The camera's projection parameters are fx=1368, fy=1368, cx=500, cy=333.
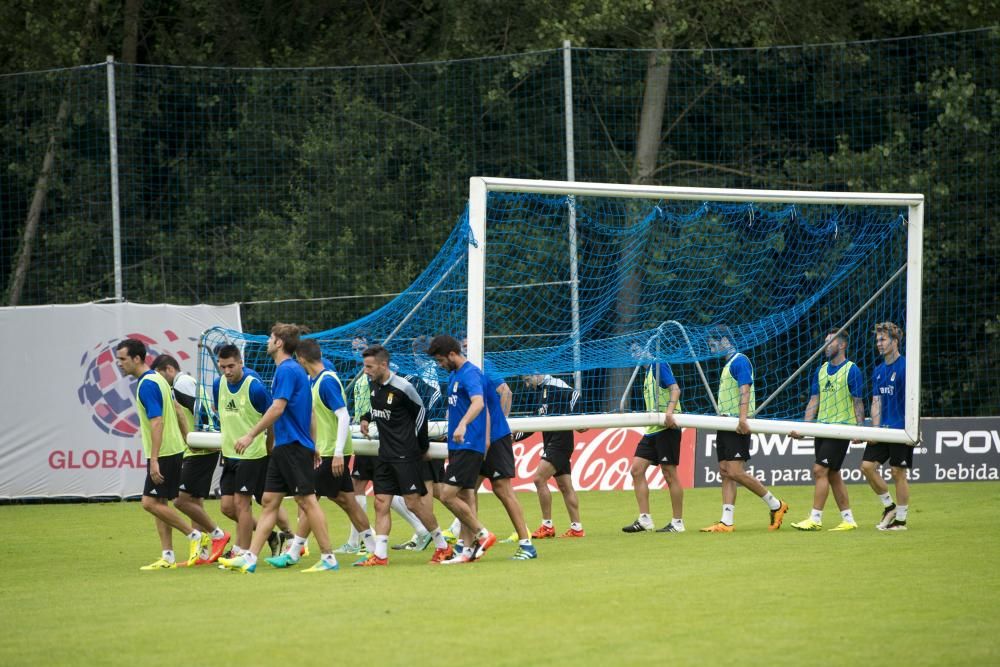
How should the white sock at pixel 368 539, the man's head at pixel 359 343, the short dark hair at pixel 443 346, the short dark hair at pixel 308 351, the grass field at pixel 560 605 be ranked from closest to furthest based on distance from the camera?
the grass field at pixel 560 605, the short dark hair at pixel 443 346, the short dark hair at pixel 308 351, the white sock at pixel 368 539, the man's head at pixel 359 343

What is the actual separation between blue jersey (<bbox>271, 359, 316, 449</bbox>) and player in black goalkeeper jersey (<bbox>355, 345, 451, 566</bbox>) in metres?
0.64

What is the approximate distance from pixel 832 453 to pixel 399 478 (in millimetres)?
4567

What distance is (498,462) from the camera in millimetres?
11711

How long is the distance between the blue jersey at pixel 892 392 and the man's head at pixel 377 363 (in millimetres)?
5244

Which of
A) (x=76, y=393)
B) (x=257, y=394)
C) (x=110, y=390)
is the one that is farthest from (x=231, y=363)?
(x=76, y=393)

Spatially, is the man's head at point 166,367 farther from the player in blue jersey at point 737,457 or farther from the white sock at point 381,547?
the player in blue jersey at point 737,457

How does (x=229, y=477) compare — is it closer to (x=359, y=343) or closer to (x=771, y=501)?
(x=359, y=343)

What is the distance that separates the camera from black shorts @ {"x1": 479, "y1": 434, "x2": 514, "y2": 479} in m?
11.7

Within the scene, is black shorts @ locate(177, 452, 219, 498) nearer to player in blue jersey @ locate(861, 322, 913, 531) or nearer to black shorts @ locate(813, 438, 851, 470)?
black shorts @ locate(813, 438, 851, 470)

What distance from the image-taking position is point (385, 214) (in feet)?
70.0

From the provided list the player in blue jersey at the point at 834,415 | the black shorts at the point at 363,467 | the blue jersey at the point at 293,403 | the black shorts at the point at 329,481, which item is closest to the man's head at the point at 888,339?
the player in blue jersey at the point at 834,415

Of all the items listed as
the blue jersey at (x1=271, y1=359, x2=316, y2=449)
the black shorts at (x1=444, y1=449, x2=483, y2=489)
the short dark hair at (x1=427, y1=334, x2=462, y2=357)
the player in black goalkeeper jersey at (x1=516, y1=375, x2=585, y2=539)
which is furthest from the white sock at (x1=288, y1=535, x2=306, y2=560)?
the player in black goalkeeper jersey at (x1=516, y1=375, x2=585, y2=539)

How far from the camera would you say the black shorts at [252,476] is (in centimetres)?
1135

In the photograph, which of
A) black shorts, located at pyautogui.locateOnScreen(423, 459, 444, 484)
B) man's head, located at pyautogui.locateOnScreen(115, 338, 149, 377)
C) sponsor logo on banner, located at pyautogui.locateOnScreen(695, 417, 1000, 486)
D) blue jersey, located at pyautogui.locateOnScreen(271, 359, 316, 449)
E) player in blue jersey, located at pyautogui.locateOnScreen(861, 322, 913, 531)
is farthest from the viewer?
sponsor logo on banner, located at pyautogui.locateOnScreen(695, 417, 1000, 486)
